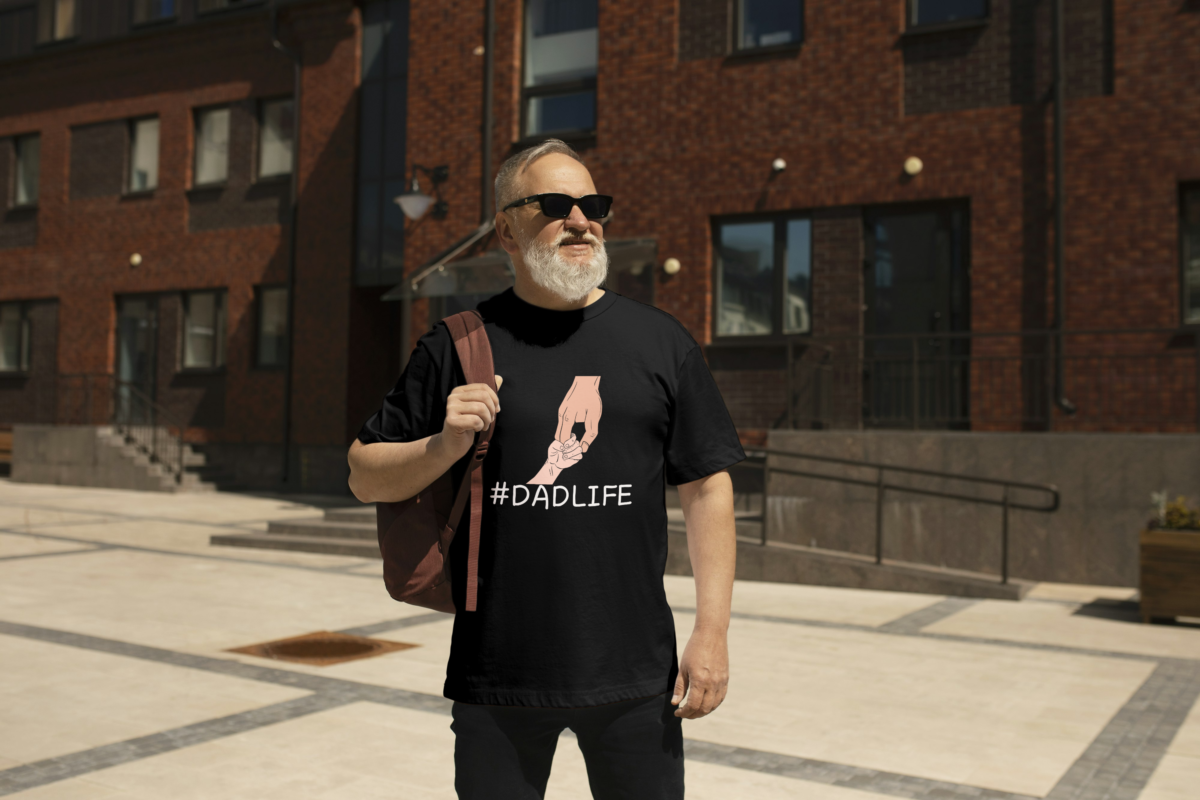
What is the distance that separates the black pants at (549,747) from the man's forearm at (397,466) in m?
0.47

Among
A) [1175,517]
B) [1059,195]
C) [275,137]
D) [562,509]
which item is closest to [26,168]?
[275,137]

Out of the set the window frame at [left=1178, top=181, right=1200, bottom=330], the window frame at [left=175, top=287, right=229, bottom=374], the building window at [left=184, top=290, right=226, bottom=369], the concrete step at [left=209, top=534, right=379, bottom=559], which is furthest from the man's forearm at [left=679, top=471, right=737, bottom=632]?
the building window at [left=184, top=290, right=226, bottom=369]

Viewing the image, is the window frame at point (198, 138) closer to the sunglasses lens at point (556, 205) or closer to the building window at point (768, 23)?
the building window at point (768, 23)

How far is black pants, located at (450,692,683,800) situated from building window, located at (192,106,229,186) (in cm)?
2162

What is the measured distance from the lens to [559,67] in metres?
15.6

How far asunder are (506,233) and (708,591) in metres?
0.91

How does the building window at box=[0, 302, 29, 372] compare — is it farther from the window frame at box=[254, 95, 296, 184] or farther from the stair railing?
the window frame at box=[254, 95, 296, 184]

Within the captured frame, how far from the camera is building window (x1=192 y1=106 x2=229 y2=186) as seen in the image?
2194cm

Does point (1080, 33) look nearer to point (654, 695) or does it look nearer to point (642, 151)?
point (642, 151)

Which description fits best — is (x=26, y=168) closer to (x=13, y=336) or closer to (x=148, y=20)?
(x=13, y=336)

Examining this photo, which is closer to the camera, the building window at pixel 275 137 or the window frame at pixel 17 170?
the building window at pixel 275 137

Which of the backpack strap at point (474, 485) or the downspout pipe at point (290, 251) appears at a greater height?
the downspout pipe at point (290, 251)

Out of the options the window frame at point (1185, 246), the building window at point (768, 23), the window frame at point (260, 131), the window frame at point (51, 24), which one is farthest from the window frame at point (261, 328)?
the window frame at point (1185, 246)

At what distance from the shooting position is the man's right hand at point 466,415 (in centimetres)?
205
